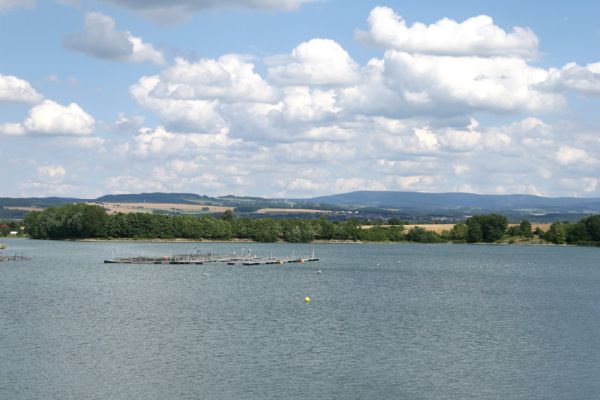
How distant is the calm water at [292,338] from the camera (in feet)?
161

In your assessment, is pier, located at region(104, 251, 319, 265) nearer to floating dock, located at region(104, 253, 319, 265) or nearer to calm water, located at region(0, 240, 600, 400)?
floating dock, located at region(104, 253, 319, 265)

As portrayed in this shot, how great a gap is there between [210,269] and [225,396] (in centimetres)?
9643

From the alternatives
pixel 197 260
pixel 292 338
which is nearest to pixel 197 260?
pixel 197 260

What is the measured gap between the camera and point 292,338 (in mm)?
65188

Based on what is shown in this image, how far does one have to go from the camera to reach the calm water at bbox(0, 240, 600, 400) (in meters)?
49.0

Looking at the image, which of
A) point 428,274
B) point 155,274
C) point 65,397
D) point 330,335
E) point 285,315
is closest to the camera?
point 65,397

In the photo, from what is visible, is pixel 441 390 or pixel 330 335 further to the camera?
pixel 330 335

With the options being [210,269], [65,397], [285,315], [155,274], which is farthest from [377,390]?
[210,269]

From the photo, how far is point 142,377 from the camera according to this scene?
50.7m

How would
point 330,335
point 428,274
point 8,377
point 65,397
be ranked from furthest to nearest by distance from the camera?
point 428,274 < point 330,335 < point 8,377 < point 65,397

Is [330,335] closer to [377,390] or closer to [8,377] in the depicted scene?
[377,390]

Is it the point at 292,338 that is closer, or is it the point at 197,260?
the point at 292,338

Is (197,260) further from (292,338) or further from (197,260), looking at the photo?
(292,338)

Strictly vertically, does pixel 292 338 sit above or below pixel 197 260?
below
